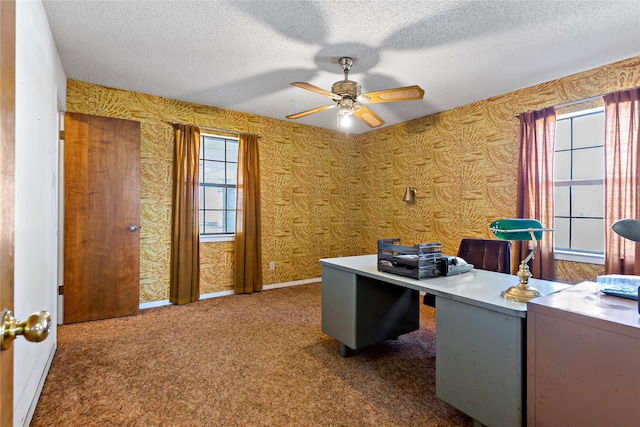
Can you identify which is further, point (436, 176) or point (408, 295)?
point (436, 176)

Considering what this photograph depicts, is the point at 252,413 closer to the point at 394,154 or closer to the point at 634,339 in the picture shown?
the point at 634,339

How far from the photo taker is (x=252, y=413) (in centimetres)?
180

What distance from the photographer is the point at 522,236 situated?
1.65 meters

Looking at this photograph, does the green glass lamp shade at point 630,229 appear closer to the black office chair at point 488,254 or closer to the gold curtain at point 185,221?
the black office chair at point 488,254

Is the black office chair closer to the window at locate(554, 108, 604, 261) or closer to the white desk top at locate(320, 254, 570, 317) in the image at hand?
the white desk top at locate(320, 254, 570, 317)

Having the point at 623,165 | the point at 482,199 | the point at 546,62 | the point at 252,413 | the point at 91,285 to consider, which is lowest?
the point at 252,413

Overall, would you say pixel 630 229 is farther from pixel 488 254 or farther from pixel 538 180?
pixel 538 180

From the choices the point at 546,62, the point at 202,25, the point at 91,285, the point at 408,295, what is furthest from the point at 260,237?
the point at 546,62

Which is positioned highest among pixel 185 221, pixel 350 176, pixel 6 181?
pixel 350 176

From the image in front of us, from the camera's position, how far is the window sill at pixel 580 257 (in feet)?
9.55

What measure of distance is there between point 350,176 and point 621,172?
3471 mm

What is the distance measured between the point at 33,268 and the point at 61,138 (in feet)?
6.41

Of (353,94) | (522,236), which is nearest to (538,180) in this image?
(522,236)

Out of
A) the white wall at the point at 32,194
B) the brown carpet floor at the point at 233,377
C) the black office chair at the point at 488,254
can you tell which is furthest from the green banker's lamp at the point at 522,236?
the white wall at the point at 32,194
